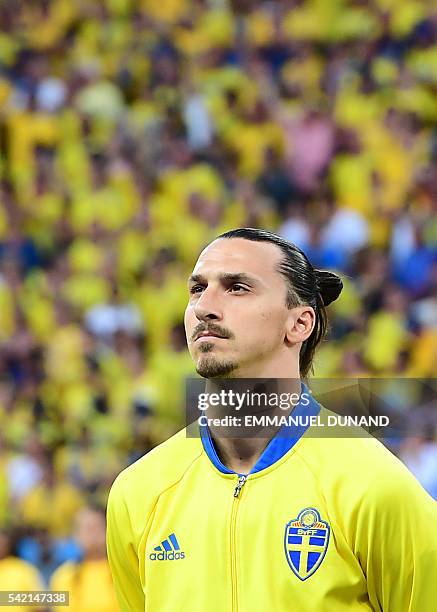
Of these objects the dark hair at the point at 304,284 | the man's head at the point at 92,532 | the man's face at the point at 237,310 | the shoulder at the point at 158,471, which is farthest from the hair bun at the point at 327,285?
the man's head at the point at 92,532

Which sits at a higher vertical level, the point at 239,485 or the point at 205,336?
the point at 205,336

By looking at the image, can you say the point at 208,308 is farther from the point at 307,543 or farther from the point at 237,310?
the point at 307,543

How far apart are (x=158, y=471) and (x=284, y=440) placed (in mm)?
278

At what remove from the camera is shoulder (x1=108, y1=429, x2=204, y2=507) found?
206 cm

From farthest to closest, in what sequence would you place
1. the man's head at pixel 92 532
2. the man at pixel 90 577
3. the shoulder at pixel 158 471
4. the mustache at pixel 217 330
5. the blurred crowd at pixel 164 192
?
the blurred crowd at pixel 164 192, the man's head at pixel 92 532, the man at pixel 90 577, the shoulder at pixel 158 471, the mustache at pixel 217 330

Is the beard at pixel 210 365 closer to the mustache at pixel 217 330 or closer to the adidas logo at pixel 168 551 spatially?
the mustache at pixel 217 330

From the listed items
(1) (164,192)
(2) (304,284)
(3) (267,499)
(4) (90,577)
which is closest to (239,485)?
(3) (267,499)

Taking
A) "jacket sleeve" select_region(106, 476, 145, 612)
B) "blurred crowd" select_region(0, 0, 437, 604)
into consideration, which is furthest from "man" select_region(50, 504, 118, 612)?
"jacket sleeve" select_region(106, 476, 145, 612)

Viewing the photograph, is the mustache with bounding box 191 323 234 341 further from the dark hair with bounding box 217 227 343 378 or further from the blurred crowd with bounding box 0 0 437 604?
the blurred crowd with bounding box 0 0 437 604

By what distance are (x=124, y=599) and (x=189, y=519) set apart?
306 millimetres

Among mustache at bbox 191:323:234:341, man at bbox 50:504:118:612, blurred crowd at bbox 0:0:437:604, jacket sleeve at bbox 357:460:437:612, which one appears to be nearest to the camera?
jacket sleeve at bbox 357:460:437:612

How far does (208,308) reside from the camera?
1.92 meters

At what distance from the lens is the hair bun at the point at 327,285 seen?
6.88ft

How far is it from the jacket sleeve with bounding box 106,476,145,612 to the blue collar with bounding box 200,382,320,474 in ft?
0.74
